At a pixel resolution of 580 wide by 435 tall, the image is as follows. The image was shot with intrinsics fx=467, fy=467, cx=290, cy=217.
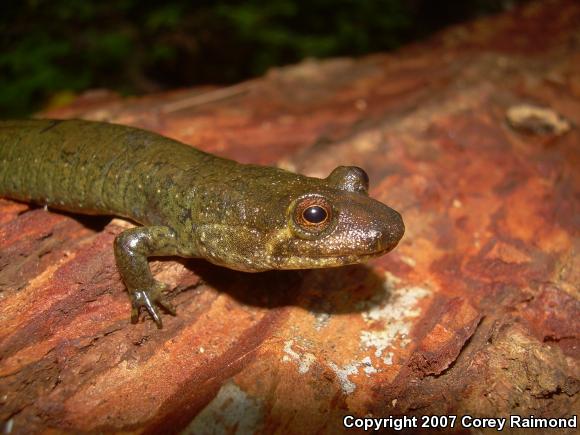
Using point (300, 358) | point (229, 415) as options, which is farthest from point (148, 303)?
point (300, 358)

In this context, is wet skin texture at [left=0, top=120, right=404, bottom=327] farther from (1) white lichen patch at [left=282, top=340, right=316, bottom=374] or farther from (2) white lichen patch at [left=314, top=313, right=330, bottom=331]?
(1) white lichen patch at [left=282, top=340, right=316, bottom=374]

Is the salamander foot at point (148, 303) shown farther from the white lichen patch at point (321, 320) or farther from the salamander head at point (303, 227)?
the white lichen patch at point (321, 320)

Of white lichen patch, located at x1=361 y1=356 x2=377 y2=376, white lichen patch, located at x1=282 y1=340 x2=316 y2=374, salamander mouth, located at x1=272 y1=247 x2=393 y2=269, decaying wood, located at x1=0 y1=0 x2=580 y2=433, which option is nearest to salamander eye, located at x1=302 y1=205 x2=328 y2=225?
salamander mouth, located at x1=272 y1=247 x2=393 y2=269

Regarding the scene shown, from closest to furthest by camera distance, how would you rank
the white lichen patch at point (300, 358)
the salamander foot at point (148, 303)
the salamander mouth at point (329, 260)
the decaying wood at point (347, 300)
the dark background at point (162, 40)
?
the decaying wood at point (347, 300) < the white lichen patch at point (300, 358) < the salamander mouth at point (329, 260) < the salamander foot at point (148, 303) < the dark background at point (162, 40)

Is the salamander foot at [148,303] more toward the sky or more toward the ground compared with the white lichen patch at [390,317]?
more toward the sky

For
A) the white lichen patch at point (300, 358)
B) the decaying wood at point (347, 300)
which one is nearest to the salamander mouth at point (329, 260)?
the decaying wood at point (347, 300)

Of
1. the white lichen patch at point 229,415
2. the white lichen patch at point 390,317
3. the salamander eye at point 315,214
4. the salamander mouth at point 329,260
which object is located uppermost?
Result: the salamander eye at point 315,214

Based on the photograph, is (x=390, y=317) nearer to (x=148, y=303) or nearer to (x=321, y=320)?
(x=321, y=320)
